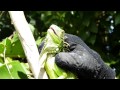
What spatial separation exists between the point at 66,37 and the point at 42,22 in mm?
1857

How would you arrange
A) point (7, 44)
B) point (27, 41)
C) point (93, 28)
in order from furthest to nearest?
point (93, 28) < point (7, 44) < point (27, 41)

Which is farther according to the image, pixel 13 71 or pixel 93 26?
pixel 93 26

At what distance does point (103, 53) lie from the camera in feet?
6.89

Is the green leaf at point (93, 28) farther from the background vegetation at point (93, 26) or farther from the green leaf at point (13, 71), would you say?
the green leaf at point (13, 71)

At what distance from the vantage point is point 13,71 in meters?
0.66

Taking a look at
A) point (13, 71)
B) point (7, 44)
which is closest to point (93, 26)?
point (7, 44)

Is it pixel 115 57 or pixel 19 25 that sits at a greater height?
pixel 19 25

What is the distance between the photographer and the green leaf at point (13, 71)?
63cm

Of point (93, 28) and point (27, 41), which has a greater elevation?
point (27, 41)

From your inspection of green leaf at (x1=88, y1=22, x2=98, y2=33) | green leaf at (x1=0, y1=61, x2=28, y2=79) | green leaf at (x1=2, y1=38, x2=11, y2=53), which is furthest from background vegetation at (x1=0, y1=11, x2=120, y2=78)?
green leaf at (x1=0, y1=61, x2=28, y2=79)

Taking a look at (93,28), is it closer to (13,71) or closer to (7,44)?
(7,44)

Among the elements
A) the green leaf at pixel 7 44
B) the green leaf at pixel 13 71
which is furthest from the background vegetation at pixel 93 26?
the green leaf at pixel 13 71
